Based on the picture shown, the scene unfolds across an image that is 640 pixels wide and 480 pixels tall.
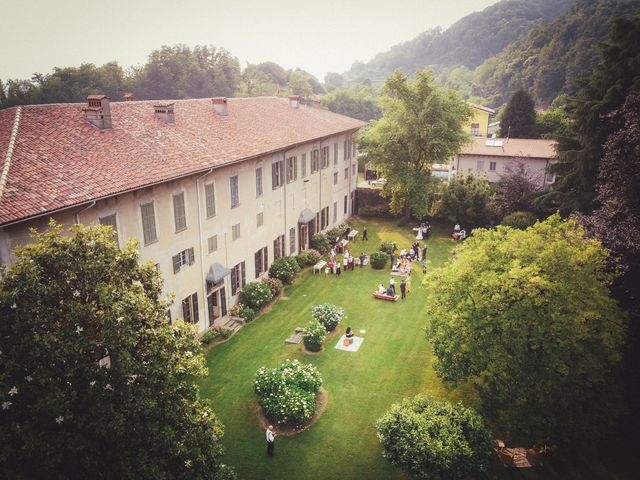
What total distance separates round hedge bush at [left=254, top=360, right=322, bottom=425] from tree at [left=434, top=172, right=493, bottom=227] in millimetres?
25808

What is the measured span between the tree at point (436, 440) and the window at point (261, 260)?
1576cm

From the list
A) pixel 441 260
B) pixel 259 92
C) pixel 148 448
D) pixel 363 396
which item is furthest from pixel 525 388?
pixel 259 92

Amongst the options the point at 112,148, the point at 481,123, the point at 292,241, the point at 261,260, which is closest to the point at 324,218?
the point at 292,241

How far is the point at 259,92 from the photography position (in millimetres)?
108000

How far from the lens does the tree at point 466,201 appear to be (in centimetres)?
3953

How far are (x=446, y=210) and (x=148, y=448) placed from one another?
116ft

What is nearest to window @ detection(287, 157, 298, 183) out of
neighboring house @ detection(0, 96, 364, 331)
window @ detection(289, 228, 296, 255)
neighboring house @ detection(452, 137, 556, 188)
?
neighboring house @ detection(0, 96, 364, 331)

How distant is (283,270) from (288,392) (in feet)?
43.5

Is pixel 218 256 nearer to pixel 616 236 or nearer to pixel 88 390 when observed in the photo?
pixel 88 390

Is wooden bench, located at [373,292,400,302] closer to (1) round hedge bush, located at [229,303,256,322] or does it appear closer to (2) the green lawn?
(2) the green lawn

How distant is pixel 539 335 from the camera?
1448cm

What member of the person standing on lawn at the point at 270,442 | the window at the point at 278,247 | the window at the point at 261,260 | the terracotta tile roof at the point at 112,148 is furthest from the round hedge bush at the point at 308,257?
the person standing on lawn at the point at 270,442

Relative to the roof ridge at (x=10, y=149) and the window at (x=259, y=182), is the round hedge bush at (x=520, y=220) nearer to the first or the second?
the window at (x=259, y=182)

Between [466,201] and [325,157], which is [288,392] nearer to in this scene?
[325,157]
